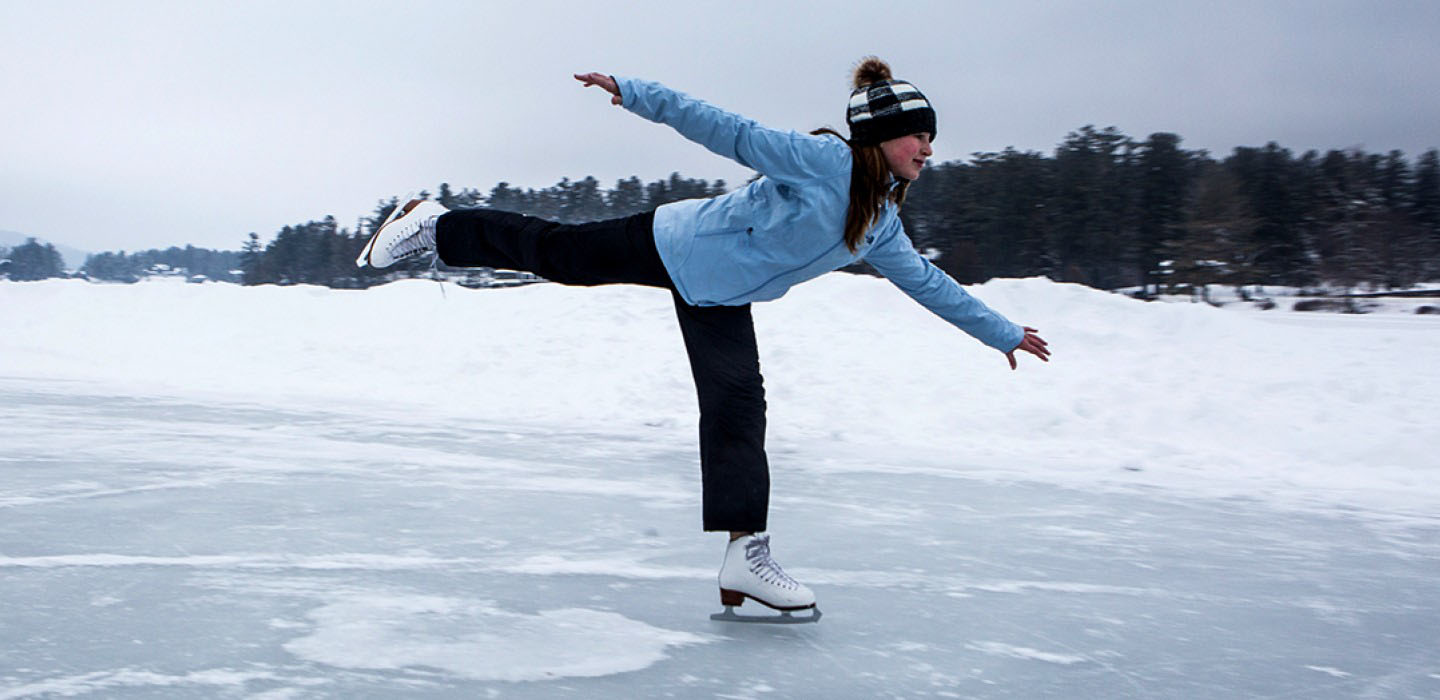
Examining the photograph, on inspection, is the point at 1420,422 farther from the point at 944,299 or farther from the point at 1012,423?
the point at 944,299

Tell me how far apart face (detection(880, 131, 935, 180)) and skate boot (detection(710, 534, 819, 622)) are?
90 cm

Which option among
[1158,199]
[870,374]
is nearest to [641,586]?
[870,374]

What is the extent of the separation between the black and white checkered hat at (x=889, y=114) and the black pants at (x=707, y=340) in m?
0.53

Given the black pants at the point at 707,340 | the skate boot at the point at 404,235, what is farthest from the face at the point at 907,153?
the skate boot at the point at 404,235

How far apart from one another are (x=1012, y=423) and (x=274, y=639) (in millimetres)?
5399

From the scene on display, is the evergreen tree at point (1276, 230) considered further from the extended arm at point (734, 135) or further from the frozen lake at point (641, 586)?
the extended arm at point (734, 135)

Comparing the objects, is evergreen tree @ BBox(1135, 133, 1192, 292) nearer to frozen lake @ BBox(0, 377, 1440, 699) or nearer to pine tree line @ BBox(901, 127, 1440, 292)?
pine tree line @ BBox(901, 127, 1440, 292)

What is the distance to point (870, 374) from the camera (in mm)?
8172

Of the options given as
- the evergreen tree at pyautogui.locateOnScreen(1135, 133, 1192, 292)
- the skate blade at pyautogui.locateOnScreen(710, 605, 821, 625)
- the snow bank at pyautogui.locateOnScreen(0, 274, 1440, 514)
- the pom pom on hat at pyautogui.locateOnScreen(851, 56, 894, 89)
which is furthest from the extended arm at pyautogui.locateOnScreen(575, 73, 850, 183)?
the evergreen tree at pyautogui.locateOnScreen(1135, 133, 1192, 292)

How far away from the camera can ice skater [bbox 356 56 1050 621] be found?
2340 mm

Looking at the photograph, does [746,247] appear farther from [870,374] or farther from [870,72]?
[870,374]

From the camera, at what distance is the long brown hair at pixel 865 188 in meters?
2.35

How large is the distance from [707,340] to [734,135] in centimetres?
51

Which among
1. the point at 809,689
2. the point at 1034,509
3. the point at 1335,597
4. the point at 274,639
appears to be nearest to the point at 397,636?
the point at 274,639
